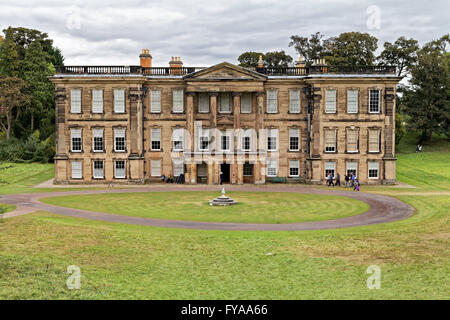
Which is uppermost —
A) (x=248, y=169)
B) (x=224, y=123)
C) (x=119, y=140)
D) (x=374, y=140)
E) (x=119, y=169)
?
(x=224, y=123)

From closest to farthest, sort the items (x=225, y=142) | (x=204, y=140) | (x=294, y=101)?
(x=204, y=140) → (x=225, y=142) → (x=294, y=101)

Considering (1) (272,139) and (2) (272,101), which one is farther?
(1) (272,139)

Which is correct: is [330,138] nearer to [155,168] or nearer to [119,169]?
[155,168]

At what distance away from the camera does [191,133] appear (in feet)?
177

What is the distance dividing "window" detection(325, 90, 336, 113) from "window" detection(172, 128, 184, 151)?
17002 mm

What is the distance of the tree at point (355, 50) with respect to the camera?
7781cm

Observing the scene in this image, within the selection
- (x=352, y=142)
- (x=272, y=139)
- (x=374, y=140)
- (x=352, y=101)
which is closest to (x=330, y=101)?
(x=352, y=101)

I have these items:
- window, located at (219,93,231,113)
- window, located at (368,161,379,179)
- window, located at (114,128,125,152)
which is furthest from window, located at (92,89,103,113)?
window, located at (368,161,379,179)

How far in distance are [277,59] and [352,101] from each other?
4310cm

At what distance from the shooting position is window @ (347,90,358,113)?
53.7 m

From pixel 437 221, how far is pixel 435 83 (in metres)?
51.7

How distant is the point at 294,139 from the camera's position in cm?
5531

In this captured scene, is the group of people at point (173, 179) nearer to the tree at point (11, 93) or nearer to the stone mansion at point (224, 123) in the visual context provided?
the stone mansion at point (224, 123)

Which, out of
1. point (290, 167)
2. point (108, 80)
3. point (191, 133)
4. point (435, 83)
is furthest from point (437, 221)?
point (435, 83)
